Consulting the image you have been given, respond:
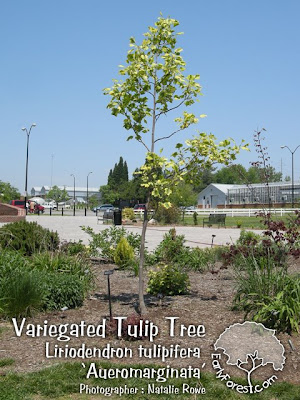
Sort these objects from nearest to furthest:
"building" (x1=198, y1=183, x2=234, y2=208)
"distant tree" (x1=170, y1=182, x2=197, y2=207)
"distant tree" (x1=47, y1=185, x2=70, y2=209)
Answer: "distant tree" (x1=170, y1=182, x2=197, y2=207) < "building" (x1=198, y1=183, x2=234, y2=208) < "distant tree" (x1=47, y1=185, x2=70, y2=209)

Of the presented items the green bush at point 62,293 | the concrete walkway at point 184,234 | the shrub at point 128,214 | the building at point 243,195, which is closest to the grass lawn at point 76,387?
the green bush at point 62,293

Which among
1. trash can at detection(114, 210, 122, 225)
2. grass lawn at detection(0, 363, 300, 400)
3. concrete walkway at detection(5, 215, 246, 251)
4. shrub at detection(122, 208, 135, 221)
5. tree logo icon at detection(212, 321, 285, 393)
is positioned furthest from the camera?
shrub at detection(122, 208, 135, 221)

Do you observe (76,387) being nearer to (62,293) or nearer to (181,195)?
(62,293)

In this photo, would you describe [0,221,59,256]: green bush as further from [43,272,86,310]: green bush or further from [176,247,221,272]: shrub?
[43,272,86,310]: green bush

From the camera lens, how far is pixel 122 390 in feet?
12.9

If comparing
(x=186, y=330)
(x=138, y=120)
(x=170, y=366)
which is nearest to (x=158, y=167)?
(x=138, y=120)

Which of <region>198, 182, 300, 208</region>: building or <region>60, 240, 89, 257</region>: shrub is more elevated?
<region>198, 182, 300, 208</region>: building

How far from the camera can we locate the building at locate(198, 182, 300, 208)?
75775mm

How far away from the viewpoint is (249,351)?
4.70 meters

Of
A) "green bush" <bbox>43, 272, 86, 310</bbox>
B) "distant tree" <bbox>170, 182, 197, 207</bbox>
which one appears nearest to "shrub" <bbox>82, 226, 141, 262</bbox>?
"distant tree" <bbox>170, 182, 197, 207</bbox>

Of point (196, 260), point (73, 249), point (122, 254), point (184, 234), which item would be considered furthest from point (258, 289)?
point (184, 234)

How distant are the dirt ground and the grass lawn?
247 mm

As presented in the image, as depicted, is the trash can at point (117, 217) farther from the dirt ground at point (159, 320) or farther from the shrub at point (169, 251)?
the dirt ground at point (159, 320)

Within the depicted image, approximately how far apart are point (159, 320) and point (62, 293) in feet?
4.76
